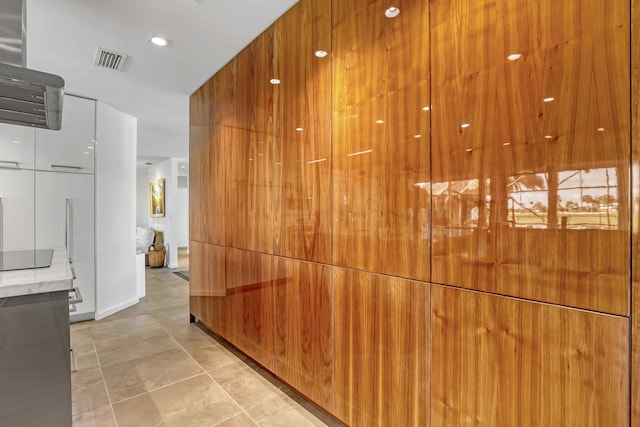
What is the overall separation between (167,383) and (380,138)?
2.34 metres

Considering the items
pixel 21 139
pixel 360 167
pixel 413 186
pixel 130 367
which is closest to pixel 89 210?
pixel 21 139

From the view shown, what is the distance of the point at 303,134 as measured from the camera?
2023 millimetres

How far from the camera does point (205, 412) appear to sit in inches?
79.2

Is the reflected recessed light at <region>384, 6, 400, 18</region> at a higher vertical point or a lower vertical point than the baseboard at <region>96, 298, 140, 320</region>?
higher

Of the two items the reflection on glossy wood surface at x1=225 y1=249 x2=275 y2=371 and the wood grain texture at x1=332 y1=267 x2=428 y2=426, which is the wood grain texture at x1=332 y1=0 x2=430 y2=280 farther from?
the reflection on glossy wood surface at x1=225 y1=249 x2=275 y2=371

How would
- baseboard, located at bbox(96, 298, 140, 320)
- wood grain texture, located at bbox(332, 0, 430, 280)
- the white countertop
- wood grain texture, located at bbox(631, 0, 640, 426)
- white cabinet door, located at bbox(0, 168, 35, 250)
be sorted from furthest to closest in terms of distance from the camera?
1. baseboard, located at bbox(96, 298, 140, 320)
2. white cabinet door, located at bbox(0, 168, 35, 250)
3. wood grain texture, located at bbox(332, 0, 430, 280)
4. the white countertop
5. wood grain texture, located at bbox(631, 0, 640, 426)

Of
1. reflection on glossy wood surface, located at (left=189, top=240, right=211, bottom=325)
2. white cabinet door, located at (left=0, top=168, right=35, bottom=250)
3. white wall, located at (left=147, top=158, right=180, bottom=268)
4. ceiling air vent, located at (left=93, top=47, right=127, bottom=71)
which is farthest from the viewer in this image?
white wall, located at (left=147, top=158, right=180, bottom=268)

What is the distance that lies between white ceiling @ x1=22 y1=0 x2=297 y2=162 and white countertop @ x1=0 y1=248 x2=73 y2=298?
1742 millimetres

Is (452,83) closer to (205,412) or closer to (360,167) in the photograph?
(360,167)

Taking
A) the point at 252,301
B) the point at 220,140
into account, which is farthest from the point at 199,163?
the point at 252,301

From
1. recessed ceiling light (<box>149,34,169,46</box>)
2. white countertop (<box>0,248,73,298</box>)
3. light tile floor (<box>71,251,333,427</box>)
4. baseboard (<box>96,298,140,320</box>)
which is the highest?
recessed ceiling light (<box>149,34,169,46</box>)

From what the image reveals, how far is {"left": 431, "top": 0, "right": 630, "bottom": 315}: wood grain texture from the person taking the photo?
36.1 inches

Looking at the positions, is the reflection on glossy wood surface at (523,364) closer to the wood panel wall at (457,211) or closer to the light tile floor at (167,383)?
the wood panel wall at (457,211)

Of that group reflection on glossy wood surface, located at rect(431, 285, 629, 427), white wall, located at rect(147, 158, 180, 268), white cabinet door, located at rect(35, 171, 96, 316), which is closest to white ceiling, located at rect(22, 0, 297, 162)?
white cabinet door, located at rect(35, 171, 96, 316)
